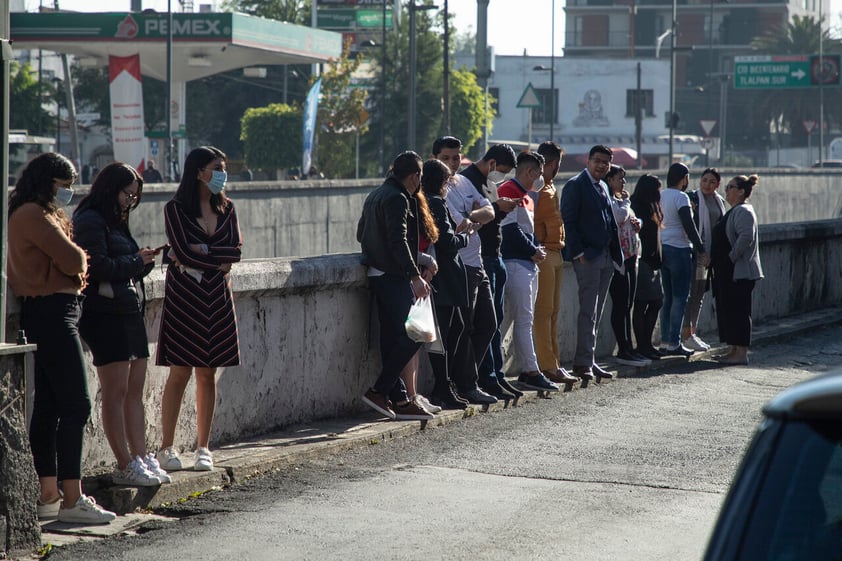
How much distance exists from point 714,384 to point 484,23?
27651 millimetres

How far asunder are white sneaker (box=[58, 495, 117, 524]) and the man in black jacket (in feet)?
10.1

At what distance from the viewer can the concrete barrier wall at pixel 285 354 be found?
303 inches

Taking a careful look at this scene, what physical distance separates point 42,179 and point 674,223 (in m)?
8.09

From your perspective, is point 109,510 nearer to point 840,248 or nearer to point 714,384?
point 714,384

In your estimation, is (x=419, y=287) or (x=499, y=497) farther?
(x=419, y=287)

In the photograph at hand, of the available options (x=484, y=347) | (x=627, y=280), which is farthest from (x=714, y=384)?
(x=484, y=347)

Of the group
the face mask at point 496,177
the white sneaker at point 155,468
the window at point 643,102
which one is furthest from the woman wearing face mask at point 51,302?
the window at point 643,102

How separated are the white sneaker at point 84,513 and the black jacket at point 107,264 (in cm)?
90

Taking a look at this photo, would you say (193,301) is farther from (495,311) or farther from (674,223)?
(674,223)

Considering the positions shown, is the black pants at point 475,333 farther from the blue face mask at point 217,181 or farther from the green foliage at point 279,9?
the green foliage at point 279,9

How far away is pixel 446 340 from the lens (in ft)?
32.0

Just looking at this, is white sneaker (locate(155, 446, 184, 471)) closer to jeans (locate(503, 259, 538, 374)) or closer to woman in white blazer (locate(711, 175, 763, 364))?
jeans (locate(503, 259, 538, 374))

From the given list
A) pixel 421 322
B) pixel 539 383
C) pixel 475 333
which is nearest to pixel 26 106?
pixel 539 383

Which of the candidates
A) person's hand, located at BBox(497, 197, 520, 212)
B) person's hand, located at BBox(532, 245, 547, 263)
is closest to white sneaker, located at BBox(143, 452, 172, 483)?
person's hand, located at BBox(497, 197, 520, 212)
